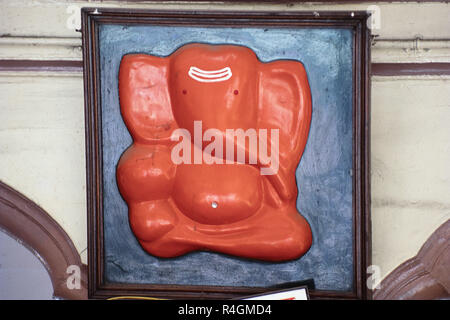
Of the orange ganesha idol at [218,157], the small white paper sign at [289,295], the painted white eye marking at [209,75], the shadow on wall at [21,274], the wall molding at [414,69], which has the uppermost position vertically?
the wall molding at [414,69]

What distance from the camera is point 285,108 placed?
1181 mm

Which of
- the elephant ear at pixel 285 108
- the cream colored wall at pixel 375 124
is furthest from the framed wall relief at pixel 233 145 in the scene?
the cream colored wall at pixel 375 124

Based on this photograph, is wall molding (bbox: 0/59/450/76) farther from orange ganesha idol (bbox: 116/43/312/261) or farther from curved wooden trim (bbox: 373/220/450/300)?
curved wooden trim (bbox: 373/220/450/300)

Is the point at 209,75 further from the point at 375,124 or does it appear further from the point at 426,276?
the point at 426,276

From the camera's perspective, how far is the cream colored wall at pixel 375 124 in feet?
4.20

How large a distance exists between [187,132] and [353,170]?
0.52 metres

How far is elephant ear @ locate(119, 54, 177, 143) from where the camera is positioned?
1179 mm

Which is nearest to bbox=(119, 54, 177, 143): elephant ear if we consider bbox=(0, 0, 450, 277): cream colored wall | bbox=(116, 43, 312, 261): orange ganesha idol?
bbox=(116, 43, 312, 261): orange ganesha idol

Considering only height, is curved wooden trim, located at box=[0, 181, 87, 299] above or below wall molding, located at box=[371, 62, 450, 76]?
below

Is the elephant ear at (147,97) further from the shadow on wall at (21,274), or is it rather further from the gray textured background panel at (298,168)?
the shadow on wall at (21,274)

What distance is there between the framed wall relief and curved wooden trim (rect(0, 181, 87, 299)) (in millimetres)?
165

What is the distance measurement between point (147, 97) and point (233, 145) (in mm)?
297

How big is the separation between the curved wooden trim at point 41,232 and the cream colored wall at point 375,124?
0.08 ft

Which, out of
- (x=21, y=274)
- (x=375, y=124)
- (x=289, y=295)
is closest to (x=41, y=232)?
(x=21, y=274)
